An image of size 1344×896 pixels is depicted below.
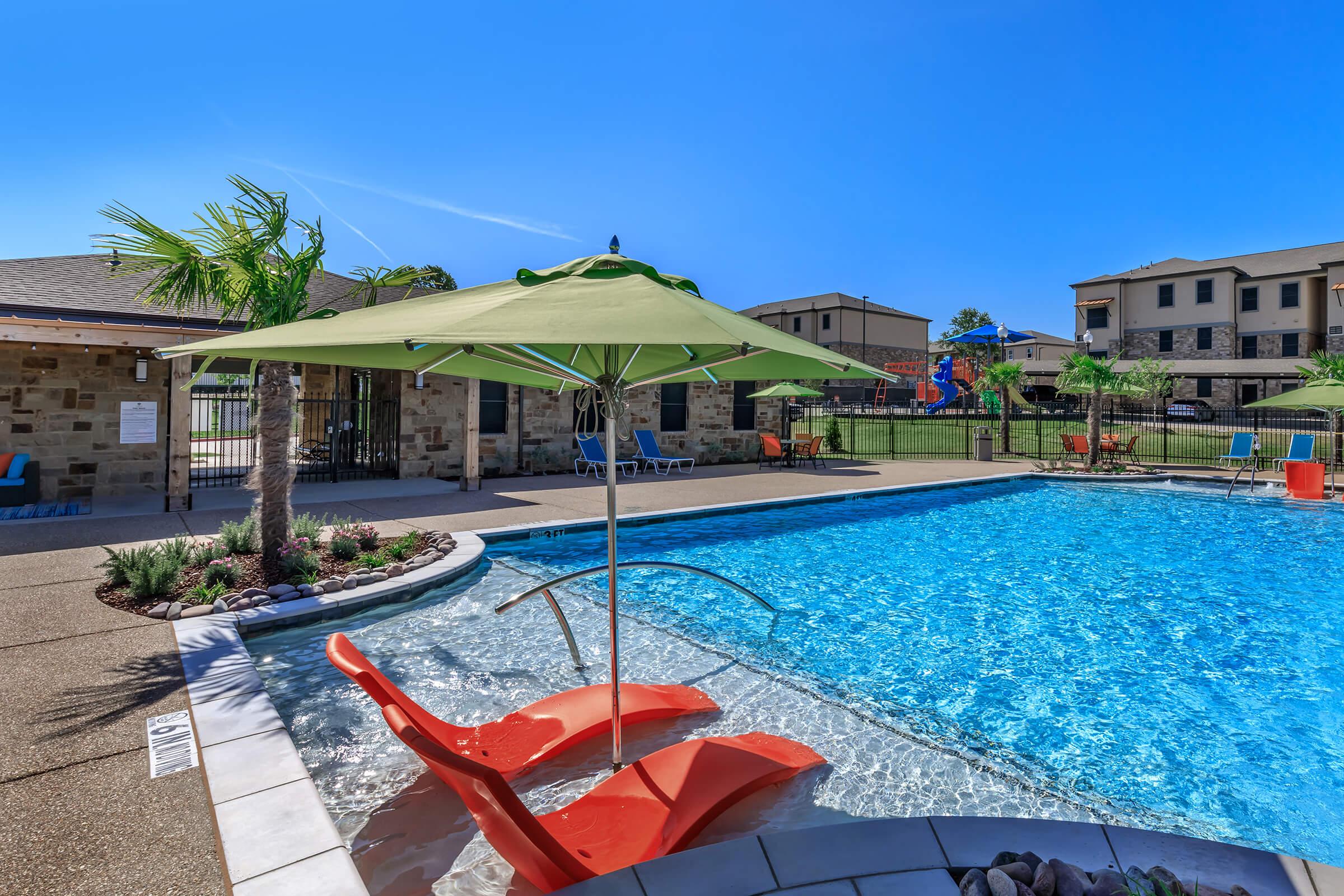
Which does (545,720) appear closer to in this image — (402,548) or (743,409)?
(402,548)

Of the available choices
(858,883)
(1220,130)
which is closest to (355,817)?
(858,883)

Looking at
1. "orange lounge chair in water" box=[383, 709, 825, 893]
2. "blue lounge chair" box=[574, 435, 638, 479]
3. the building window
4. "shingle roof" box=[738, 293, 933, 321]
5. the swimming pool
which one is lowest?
the swimming pool

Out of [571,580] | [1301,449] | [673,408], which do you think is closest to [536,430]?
[673,408]

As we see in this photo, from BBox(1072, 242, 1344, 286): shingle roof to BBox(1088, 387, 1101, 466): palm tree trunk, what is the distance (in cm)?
3380

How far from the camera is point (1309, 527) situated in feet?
34.6

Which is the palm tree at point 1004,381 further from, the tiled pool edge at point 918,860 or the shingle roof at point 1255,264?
the shingle roof at point 1255,264

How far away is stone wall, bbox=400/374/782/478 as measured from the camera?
14.2 m

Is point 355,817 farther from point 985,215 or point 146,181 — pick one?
point 985,215

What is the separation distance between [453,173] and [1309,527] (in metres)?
16.2

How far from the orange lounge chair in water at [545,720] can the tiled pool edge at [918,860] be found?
103 centimetres

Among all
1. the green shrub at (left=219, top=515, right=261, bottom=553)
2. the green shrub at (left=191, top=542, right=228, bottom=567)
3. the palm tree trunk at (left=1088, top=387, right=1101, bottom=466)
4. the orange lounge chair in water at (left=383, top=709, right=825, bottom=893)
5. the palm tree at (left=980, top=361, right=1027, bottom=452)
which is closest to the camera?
the orange lounge chair in water at (left=383, top=709, right=825, bottom=893)

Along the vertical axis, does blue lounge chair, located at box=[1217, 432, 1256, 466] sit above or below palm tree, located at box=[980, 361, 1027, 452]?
below

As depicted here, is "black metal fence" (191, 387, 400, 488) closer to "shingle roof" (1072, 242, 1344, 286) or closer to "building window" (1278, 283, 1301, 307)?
"shingle roof" (1072, 242, 1344, 286)

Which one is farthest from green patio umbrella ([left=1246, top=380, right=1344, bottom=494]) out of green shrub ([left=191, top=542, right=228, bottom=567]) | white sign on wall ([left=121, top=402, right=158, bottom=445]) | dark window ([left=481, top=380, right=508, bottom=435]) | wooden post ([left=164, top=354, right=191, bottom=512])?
white sign on wall ([left=121, top=402, right=158, bottom=445])
